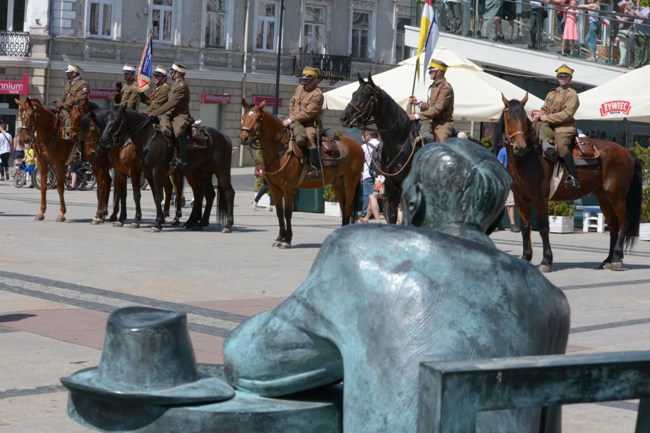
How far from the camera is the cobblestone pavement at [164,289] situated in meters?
7.38

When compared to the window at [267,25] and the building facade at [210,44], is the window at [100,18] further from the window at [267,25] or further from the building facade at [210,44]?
the window at [267,25]

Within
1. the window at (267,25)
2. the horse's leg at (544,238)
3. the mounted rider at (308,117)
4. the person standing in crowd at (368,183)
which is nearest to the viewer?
the horse's leg at (544,238)

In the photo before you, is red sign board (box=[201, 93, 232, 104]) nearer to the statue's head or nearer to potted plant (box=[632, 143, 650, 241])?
potted plant (box=[632, 143, 650, 241])

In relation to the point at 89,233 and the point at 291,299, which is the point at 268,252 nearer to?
the point at 89,233

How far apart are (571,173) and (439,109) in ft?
6.94

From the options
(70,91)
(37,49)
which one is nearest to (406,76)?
(70,91)

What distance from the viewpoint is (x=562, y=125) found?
16.7 meters

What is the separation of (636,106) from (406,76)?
4466 mm

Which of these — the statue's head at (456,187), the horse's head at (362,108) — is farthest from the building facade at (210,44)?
the statue's head at (456,187)

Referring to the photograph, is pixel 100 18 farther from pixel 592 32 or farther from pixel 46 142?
pixel 46 142

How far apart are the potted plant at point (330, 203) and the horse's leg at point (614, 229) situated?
9.55m

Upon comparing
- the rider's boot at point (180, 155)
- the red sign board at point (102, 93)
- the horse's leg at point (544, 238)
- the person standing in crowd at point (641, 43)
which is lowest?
the horse's leg at point (544, 238)

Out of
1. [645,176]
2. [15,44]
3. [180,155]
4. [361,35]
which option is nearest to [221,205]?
[180,155]

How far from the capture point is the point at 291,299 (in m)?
3.07
